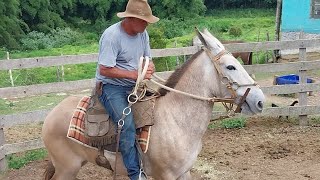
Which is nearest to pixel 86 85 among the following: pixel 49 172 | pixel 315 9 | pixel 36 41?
pixel 49 172

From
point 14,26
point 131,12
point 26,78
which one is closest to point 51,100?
point 26,78

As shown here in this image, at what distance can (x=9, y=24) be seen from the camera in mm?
30781

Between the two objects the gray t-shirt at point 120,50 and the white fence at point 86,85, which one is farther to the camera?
the white fence at point 86,85

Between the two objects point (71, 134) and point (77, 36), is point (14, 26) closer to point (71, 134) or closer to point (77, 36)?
point (77, 36)

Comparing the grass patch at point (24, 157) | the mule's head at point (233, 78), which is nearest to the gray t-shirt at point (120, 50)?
the mule's head at point (233, 78)

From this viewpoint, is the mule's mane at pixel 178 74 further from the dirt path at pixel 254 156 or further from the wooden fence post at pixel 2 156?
the wooden fence post at pixel 2 156

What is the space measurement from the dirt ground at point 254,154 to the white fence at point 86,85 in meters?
0.31

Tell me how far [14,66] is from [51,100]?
207 inches

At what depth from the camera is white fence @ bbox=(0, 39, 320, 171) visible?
6406 mm

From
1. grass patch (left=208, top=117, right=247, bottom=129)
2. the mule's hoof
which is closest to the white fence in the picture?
grass patch (left=208, top=117, right=247, bottom=129)

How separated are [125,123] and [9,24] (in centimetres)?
2870

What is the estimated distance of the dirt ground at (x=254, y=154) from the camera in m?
6.19

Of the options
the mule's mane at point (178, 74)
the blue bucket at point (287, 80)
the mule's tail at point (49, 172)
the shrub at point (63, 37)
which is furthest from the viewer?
the shrub at point (63, 37)

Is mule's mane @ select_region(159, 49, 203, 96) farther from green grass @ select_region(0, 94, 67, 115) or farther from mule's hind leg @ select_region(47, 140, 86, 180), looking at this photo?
green grass @ select_region(0, 94, 67, 115)
